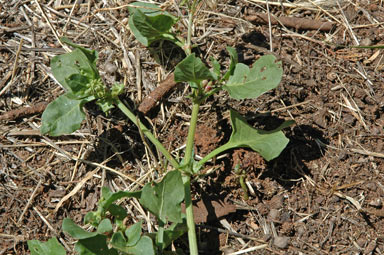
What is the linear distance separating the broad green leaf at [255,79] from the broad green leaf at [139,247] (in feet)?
3.01

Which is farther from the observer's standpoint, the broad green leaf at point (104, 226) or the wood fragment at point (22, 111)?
the wood fragment at point (22, 111)

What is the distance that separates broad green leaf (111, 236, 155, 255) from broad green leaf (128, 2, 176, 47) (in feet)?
4.02

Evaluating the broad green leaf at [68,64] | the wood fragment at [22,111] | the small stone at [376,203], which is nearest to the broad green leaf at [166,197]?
the broad green leaf at [68,64]

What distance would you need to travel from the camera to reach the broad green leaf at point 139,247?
2439 millimetres

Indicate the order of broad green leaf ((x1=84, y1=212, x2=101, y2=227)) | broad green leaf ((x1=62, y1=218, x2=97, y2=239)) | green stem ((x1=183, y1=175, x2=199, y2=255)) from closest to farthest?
broad green leaf ((x1=62, y1=218, x2=97, y2=239)), broad green leaf ((x1=84, y1=212, x2=101, y2=227)), green stem ((x1=183, y1=175, x2=199, y2=255))

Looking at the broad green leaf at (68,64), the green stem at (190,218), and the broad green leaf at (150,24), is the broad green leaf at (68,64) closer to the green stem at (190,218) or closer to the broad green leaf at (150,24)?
the broad green leaf at (150,24)

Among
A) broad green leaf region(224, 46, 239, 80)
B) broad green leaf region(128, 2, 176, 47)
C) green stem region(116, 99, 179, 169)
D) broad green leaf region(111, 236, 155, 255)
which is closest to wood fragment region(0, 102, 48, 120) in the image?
green stem region(116, 99, 179, 169)

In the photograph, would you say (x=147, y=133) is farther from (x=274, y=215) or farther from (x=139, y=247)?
(x=274, y=215)

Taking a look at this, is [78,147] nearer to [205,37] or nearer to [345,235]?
[205,37]

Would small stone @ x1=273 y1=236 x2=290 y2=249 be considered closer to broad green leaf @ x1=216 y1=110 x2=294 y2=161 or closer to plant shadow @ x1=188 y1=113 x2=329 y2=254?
plant shadow @ x1=188 y1=113 x2=329 y2=254

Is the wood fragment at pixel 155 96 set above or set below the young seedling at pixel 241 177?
above

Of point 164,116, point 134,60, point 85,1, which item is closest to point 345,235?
point 164,116

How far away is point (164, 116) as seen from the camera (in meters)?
3.09

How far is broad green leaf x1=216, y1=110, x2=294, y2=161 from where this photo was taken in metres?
2.74
